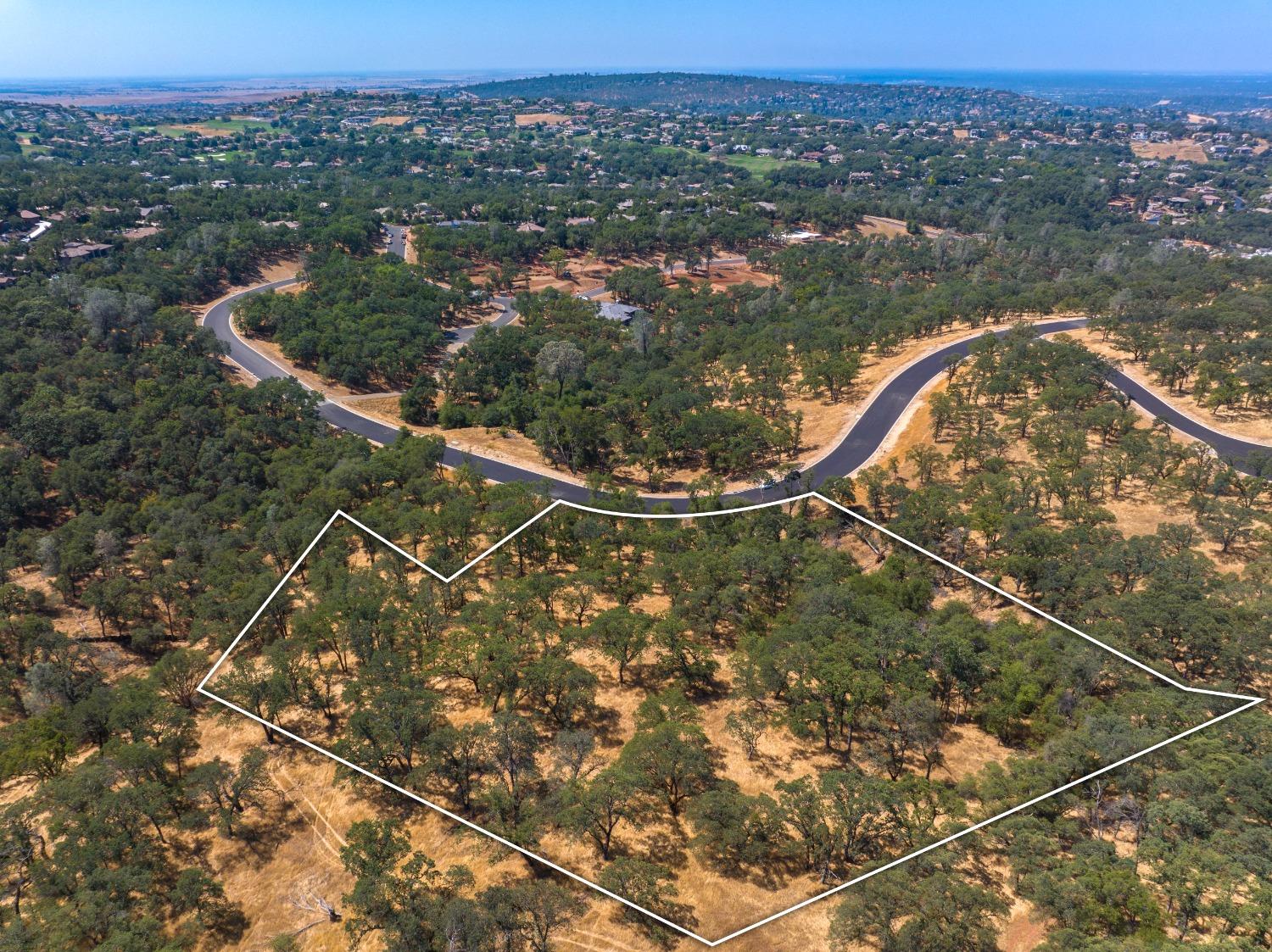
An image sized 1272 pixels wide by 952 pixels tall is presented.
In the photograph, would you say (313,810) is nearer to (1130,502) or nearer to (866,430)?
(1130,502)

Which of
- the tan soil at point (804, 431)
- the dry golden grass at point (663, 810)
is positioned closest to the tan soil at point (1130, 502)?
the tan soil at point (804, 431)

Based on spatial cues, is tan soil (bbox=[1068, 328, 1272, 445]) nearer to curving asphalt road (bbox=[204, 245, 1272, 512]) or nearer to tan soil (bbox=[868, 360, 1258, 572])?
curving asphalt road (bbox=[204, 245, 1272, 512])

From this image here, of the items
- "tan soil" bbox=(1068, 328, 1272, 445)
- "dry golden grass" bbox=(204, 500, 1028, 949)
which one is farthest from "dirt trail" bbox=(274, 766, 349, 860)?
"tan soil" bbox=(1068, 328, 1272, 445)

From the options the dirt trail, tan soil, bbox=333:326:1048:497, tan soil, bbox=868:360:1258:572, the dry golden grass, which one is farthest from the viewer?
tan soil, bbox=333:326:1048:497

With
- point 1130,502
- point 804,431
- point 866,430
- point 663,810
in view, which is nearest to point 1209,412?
point 1130,502

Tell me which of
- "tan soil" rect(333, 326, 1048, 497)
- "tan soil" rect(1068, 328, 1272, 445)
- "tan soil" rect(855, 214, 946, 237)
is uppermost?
"tan soil" rect(855, 214, 946, 237)

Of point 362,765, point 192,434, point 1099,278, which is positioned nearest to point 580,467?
point 192,434

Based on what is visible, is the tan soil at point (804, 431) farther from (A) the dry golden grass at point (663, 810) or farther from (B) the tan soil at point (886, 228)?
(B) the tan soil at point (886, 228)
